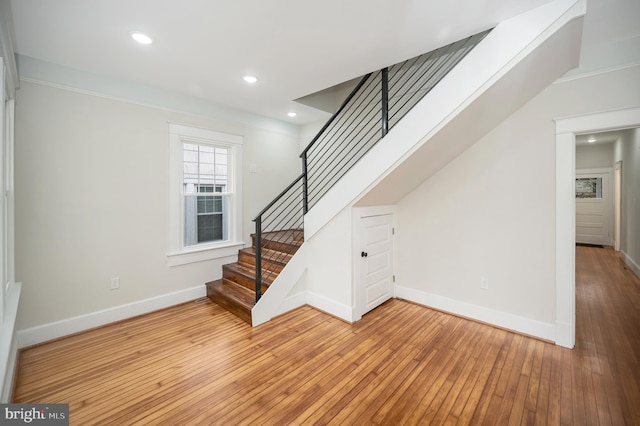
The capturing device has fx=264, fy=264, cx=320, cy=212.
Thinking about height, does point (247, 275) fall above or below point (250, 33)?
below

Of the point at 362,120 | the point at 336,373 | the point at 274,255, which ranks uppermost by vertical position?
the point at 362,120

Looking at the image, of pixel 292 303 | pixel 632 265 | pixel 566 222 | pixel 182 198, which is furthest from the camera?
pixel 632 265

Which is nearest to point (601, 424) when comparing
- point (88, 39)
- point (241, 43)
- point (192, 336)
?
point (192, 336)

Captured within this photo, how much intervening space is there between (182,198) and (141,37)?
190 cm

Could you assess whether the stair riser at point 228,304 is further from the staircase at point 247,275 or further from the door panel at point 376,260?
the door panel at point 376,260

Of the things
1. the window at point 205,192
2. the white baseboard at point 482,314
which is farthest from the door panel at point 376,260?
the window at point 205,192

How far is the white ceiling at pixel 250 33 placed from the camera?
183 centimetres

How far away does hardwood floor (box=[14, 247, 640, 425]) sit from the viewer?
1772 mm

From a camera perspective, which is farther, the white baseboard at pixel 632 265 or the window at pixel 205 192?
the white baseboard at pixel 632 265

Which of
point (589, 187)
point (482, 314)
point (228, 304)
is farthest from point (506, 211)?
point (589, 187)

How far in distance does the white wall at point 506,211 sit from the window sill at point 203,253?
8.86 ft

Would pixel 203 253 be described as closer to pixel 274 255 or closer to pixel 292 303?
pixel 274 255

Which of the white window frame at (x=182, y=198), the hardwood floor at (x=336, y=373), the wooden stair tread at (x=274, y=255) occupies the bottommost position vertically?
the hardwood floor at (x=336, y=373)

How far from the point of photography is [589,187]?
24.3 feet
